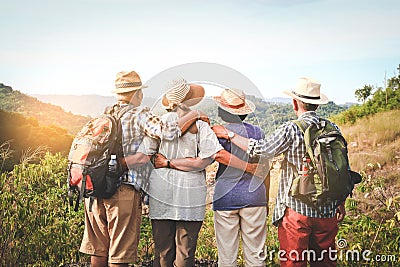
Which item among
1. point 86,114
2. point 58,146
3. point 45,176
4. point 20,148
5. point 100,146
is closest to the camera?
point 100,146

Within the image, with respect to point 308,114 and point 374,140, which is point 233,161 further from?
point 374,140

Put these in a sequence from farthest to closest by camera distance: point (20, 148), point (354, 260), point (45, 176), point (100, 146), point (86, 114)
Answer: point (86, 114) → point (20, 148) → point (45, 176) → point (354, 260) → point (100, 146)

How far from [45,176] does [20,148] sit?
1828 millimetres

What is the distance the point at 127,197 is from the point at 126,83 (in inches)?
28.5

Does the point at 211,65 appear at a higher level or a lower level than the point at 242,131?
higher

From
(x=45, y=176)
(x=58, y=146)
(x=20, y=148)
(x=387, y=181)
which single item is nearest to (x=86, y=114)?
(x=58, y=146)

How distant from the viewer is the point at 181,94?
3.29 metres

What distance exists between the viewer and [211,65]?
10.8 ft

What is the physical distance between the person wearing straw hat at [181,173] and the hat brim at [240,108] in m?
0.16

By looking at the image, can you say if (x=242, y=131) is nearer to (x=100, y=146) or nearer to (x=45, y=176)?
(x=100, y=146)

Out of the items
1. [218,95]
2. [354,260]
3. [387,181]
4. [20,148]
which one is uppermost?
[218,95]

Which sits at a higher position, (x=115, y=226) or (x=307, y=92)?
(x=307, y=92)

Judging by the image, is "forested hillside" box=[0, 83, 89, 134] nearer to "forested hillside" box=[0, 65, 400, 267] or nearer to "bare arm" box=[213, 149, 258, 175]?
"forested hillside" box=[0, 65, 400, 267]

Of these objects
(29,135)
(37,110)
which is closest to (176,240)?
(29,135)
